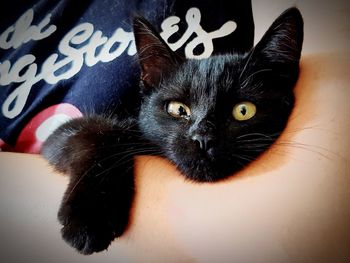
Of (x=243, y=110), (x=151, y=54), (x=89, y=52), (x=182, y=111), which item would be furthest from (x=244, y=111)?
(x=89, y=52)

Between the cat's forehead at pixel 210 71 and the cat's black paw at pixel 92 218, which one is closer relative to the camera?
the cat's black paw at pixel 92 218

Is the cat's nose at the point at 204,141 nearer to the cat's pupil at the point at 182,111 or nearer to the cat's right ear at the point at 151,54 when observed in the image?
the cat's pupil at the point at 182,111

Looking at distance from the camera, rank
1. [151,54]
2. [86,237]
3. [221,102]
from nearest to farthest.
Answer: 1. [86,237]
2. [221,102]
3. [151,54]

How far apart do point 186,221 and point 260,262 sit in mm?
120

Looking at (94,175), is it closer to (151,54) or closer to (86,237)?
(86,237)

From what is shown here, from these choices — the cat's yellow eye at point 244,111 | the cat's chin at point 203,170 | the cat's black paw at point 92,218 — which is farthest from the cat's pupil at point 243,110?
the cat's black paw at point 92,218

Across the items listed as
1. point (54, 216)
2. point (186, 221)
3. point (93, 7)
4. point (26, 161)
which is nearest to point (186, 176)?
point (186, 221)

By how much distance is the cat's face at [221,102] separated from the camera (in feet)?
1.95

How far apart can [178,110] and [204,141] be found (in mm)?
122

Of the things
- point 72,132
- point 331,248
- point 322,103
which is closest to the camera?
point 331,248

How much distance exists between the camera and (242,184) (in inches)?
22.0

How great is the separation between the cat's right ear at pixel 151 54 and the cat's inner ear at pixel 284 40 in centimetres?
17

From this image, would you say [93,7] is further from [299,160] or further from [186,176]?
[299,160]

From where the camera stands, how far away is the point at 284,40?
0.63m
